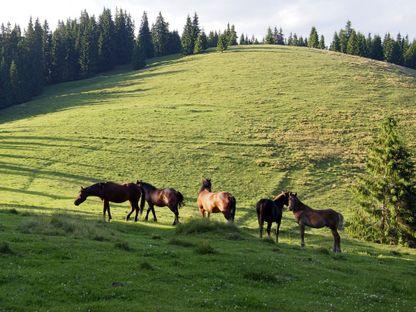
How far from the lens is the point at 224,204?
2417 centimetres

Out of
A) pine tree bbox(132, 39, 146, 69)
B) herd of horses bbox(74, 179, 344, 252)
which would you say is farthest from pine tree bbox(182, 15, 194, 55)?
herd of horses bbox(74, 179, 344, 252)

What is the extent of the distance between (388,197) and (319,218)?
43.8 ft

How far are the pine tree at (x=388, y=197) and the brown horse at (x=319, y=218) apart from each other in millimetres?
11107

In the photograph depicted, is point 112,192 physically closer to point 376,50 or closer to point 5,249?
point 5,249

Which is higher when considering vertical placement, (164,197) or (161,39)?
(161,39)

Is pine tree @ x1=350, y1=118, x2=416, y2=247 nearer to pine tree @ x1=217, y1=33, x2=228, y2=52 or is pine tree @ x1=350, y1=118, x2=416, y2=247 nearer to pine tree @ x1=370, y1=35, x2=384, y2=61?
pine tree @ x1=217, y1=33, x2=228, y2=52

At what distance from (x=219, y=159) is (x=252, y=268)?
121 feet

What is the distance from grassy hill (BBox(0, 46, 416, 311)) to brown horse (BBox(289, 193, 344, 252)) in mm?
947

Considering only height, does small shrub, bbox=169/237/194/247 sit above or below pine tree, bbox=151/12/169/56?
below

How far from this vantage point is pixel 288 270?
1548cm

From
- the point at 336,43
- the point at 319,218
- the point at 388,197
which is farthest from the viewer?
the point at 336,43

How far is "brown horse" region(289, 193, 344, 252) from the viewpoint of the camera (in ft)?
72.6

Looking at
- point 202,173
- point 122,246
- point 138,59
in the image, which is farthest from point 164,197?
point 138,59

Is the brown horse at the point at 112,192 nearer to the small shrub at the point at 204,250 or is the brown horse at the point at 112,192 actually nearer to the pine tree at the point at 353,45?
the small shrub at the point at 204,250
